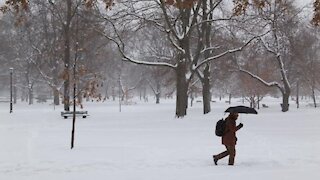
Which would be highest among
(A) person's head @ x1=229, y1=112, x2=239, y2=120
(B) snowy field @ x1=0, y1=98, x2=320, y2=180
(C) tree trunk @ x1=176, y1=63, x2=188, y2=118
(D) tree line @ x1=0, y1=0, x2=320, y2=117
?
(D) tree line @ x1=0, y1=0, x2=320, y2=117

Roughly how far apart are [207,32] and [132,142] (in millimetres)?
19440

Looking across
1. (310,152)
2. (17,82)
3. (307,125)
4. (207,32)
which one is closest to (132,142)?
(310,152)

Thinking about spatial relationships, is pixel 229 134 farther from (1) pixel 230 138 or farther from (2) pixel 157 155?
(2) pixel 157 155

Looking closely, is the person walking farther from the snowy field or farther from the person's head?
the snowy field

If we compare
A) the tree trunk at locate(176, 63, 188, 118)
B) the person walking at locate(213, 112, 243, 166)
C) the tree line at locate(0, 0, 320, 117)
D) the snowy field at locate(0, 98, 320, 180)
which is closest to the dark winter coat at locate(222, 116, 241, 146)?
the person walking at locate(213, 112, 243, 166)

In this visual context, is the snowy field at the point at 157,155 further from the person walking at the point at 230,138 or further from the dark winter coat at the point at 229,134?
the dark winter coat at the point at 229,134

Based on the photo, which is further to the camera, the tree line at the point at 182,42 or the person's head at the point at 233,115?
the tree line at the point at 182,42

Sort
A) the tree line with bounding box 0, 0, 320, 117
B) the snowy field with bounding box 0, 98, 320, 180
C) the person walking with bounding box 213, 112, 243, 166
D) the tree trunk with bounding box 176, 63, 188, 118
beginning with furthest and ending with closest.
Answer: the tree trunk with bounding box 176, 63, 188, 118 < the tree line with bounding box 0, 0, 320, 117 < the person walking with bounding box 213, 112, 243, 166 < the snowy field with bounding box 0, 98, 320, 180

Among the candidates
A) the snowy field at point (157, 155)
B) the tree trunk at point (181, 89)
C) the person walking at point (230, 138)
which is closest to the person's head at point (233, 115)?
the person walking at point (230, 138)

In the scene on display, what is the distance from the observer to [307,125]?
2264 centimetres

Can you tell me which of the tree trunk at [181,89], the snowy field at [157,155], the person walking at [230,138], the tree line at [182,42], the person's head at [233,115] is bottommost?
the snowy field at [157,155]

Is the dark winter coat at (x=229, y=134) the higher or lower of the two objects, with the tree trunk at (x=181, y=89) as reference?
lower

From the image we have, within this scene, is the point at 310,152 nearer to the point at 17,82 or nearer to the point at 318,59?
the point at 318,59

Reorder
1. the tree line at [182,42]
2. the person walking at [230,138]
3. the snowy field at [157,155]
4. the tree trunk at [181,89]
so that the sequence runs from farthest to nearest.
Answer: the tree trunk at [181,89]
the tree line at [182,42]
the person walking at [230,138]
the snowy field at [157,155]
